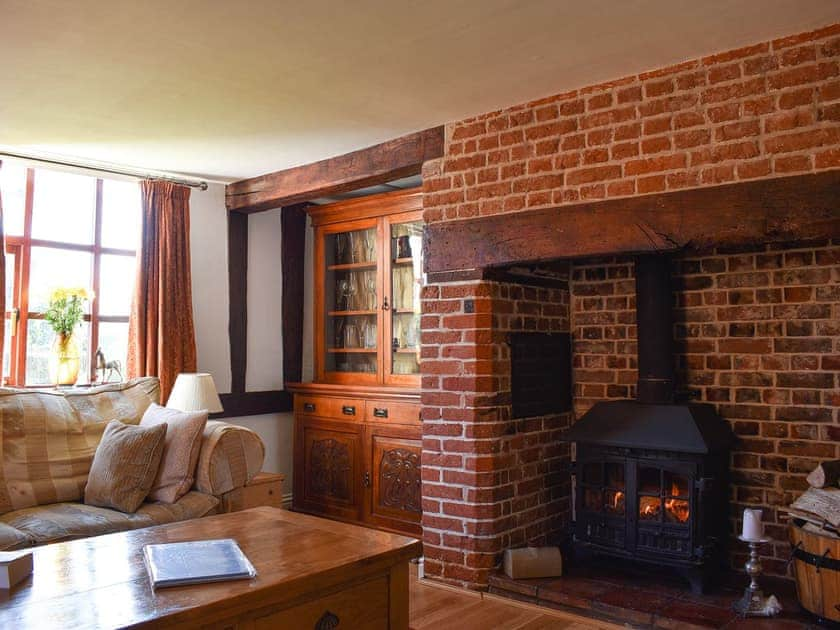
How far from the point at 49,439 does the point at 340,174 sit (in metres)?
2.03

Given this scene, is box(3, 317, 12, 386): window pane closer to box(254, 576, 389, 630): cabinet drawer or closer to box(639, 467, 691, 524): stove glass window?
box(254, 576, 389, 630): cabinet drawer

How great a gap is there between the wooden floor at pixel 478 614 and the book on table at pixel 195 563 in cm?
116

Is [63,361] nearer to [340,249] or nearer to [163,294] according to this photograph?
[163,294]

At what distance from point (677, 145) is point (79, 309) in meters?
3.24

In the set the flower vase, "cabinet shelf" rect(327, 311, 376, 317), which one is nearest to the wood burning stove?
"cabinet shelf" rect(327, 311, 376, 317)

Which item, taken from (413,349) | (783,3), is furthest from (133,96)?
(783,3)

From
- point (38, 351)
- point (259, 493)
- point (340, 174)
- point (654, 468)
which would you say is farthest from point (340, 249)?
point (654, 468)

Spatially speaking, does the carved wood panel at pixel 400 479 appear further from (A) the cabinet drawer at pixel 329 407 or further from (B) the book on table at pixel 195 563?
(B) the book on table at pixel 195 563

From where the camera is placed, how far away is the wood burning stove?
3.06 metres

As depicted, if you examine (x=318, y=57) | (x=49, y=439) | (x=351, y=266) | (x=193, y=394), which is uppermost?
(x=318, y=57)

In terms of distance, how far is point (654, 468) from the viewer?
3.20m

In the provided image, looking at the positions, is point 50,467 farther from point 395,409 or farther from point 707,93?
point 707,93

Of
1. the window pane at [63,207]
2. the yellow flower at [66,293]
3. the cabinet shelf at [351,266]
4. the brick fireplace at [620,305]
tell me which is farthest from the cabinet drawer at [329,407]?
the window pane at [63,207]

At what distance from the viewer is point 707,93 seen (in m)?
2.83
